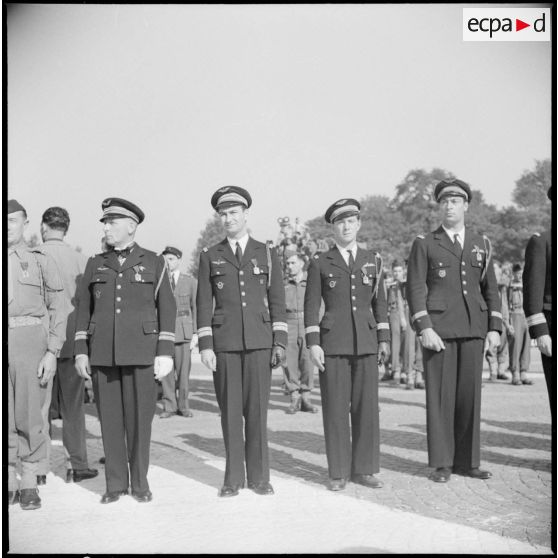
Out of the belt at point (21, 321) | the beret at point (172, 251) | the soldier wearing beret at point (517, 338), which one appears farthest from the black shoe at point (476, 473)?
the soldier wearing beret at point (517, 338)

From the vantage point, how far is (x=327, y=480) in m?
7.25

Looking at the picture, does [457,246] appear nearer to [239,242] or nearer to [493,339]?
[493,339]

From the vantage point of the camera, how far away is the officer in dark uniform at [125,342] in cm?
655

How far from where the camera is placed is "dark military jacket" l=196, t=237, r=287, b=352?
6.83m

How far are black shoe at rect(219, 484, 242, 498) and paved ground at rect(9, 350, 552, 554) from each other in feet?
0.24

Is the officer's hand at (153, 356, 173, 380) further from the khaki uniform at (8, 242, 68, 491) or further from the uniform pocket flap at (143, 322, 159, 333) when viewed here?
the khaki uniform at (8, 242, 68, 491)

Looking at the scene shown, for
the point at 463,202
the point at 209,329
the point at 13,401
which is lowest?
the point at 13,401

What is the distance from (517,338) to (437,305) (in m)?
8.64

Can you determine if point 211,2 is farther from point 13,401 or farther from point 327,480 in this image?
point 327,480

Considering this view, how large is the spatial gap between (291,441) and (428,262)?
2.92 metres

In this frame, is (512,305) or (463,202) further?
(512,305)

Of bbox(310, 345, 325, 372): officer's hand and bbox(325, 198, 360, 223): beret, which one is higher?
bbox(325, 198, 360, 223): beret

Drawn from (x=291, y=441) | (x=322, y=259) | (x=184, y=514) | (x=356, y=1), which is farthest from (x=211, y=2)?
(x=291, y=441)

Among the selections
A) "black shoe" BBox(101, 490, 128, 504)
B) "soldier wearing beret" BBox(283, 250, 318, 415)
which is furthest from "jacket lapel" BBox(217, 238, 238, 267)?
"soldier wearing beret" BBox(283, 250, 318, 415)
